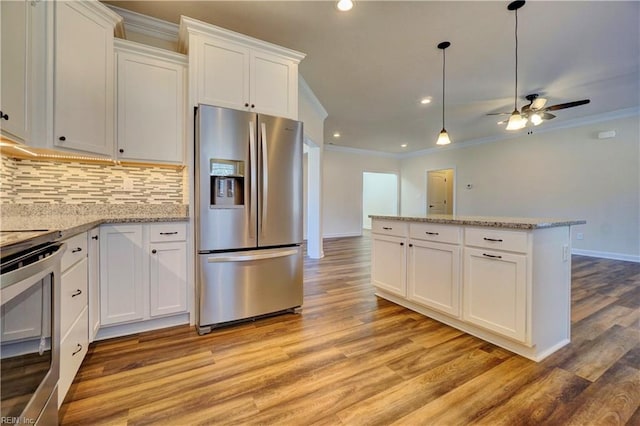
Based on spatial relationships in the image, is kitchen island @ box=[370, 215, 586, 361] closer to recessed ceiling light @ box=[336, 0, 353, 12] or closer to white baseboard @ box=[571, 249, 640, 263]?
recessed ceiling light @ box=[336, 0, 353, 12]

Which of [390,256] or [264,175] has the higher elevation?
[264,175]

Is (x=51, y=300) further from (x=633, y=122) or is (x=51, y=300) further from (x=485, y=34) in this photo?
(x=633, y=122)

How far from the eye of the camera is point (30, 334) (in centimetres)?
104

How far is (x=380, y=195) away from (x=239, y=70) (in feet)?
28.7

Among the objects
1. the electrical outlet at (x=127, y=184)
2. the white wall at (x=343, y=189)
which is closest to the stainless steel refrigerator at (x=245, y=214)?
the electrical outlet at (x=127, y=184)

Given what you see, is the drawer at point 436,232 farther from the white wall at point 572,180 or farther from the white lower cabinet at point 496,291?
the white wall at point 572,180

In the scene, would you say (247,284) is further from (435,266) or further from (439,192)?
(439,192)

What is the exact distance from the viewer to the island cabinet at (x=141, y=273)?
81.1 inches

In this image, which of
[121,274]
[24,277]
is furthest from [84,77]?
[24,277]

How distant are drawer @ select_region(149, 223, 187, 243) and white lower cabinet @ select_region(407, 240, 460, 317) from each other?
2.05 meters

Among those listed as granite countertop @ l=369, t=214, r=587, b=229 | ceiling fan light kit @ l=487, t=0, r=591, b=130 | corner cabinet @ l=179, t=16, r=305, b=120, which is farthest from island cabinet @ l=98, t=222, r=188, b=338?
ceiling fan light kit @ l=487, t=0, r=591, b=130

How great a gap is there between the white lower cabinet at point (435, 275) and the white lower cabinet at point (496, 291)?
0.09 m

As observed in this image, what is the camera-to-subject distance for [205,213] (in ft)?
7.27

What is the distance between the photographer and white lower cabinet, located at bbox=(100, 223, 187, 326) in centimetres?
206
